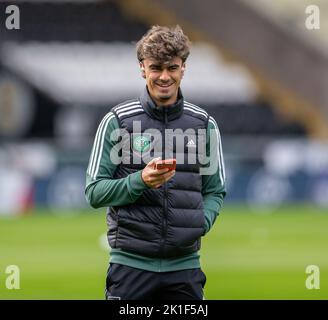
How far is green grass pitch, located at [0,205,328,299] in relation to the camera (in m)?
10.4

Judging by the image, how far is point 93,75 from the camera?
25.2 m

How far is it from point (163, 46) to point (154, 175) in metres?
0.66

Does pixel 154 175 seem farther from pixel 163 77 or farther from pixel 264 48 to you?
pixel 264 48

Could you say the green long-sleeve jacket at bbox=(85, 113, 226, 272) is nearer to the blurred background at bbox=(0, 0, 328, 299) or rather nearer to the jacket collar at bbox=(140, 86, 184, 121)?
the jacket collar at bbox=(140, 86, 184, 121)

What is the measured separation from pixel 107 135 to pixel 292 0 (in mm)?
19805

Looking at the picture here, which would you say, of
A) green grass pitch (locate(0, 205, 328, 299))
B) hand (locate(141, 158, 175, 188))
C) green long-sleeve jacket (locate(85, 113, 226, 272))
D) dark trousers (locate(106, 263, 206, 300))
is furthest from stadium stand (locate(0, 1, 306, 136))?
hand (locate(141, 158, 175, 188))

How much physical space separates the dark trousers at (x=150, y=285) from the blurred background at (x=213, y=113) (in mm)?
3966

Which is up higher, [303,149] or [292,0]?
[292,0]

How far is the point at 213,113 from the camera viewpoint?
24.6m
